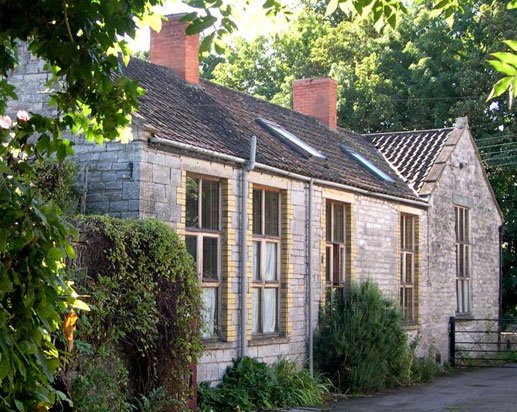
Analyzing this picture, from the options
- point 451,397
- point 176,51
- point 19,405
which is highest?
point 176,51

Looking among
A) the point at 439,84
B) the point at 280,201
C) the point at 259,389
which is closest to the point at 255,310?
the point at 259,389

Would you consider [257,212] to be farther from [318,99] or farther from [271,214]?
[318,99]

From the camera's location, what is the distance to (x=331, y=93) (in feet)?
84.2

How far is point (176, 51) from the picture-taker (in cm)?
1922

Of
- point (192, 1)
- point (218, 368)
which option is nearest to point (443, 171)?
point (218, 368)

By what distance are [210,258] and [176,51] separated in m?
5.46

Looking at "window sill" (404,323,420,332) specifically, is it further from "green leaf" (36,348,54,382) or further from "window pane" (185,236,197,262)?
"green leaf" (36,348,54,382)

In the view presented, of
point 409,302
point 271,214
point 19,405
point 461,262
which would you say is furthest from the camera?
point 461,262

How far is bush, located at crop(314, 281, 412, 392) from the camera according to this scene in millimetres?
17922

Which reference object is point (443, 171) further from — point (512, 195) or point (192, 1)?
point (192, 1)

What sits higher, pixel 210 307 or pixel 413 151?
pixel 413 151

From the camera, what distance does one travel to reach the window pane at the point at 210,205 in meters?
15.4

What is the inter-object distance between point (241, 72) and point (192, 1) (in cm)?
3875

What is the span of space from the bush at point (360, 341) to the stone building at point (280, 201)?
0.40 meters
